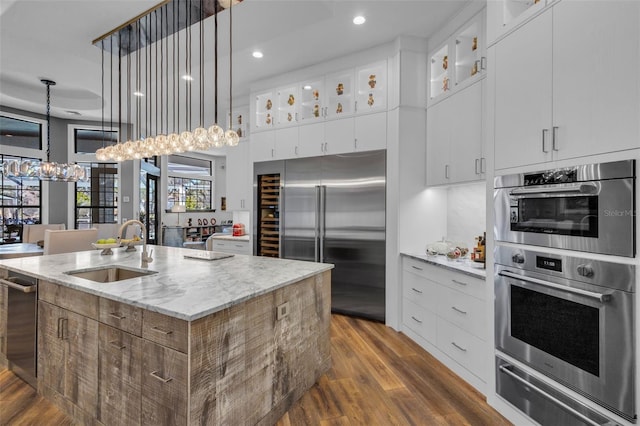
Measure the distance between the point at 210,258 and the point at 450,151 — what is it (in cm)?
237

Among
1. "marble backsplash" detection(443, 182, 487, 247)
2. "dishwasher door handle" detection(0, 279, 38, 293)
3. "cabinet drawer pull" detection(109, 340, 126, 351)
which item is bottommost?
"cabinet drawer pull" detection(109, 340, 126, 351)

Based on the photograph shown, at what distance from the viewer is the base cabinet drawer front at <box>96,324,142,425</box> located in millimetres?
1576

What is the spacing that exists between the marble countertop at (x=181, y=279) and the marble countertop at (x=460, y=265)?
3.34ft

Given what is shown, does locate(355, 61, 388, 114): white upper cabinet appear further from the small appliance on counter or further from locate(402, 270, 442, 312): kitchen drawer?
the small appliance on counter

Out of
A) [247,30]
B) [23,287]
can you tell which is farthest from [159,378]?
[247,30]

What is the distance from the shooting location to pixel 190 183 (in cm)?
945

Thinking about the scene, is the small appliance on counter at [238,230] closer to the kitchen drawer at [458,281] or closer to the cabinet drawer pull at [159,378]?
the kitchen drawer at [458,281]

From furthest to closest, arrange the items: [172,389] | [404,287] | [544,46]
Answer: [404,287], [544,46], [172,389]

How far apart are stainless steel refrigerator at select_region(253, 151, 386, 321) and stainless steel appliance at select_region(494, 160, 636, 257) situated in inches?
64.0

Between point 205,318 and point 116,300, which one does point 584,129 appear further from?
point 116,300

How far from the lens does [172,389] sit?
1430 mm

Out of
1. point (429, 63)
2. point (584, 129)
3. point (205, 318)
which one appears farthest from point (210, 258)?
point (429, 63)

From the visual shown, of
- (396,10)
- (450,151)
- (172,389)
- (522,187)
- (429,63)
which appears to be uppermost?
(396,10)

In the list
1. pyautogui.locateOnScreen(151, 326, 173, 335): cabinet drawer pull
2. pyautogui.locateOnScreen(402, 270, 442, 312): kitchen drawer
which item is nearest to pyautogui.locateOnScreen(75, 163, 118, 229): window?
pyautogui.locateOnScreen(402, 270, 442, 312): kitchen drawer
